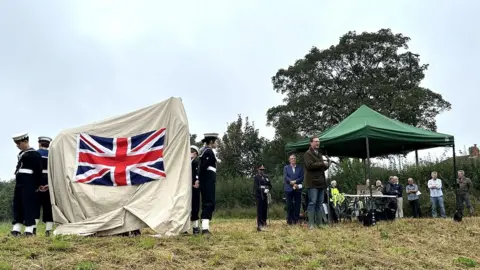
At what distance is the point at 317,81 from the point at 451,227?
81.6 ft

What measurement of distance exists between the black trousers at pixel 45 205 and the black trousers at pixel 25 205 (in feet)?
0.57

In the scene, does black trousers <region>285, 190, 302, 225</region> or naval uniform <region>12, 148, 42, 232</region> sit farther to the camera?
black trousers <region>285, 190, 302, 225</region>

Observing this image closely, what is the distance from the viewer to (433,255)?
7117 mm

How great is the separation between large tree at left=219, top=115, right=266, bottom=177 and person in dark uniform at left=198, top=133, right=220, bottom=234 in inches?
992

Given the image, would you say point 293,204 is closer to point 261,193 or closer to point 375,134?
point 261,193

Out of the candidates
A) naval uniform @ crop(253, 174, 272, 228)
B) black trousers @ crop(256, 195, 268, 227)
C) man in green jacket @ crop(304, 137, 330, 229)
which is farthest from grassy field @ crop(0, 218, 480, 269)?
naval uniform @ crop(253, 174, 272, 228)

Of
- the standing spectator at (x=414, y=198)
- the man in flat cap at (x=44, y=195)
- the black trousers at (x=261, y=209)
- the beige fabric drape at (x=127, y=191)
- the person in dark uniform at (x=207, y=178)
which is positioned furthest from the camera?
the standing spectator at (x=414, y=198)

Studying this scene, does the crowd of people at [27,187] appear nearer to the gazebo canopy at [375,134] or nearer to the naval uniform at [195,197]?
the naval uniform at [195,197]

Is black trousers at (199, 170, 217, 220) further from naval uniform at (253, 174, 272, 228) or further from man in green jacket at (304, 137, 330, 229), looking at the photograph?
naval uniform at (253, 174, 272, 228)

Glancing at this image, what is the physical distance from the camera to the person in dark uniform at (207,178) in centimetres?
795

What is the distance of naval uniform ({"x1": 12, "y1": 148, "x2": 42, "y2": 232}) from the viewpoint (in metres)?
7.49

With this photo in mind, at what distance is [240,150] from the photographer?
34.2 meters

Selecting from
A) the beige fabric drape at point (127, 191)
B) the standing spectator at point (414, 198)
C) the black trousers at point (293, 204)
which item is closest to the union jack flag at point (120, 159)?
the beige fabric drape at point (127, 191)

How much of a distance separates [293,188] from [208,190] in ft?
12.9
